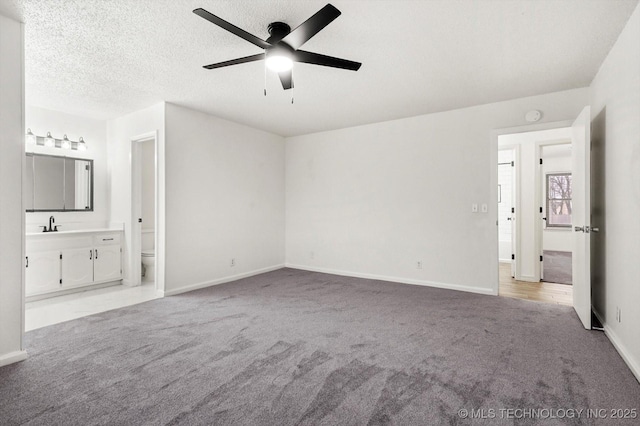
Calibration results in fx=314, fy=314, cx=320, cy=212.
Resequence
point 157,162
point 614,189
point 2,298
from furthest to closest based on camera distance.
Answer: point 157,162
point 614,189
point 2,298

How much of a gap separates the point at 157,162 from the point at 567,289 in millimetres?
5880

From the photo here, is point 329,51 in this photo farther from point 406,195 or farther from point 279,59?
point 406,195

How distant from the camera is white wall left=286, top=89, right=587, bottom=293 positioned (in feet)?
13.6

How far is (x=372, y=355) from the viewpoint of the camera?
242 centimetres

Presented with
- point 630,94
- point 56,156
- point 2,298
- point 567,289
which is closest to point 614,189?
point 630,94

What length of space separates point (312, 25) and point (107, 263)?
4.45 metres

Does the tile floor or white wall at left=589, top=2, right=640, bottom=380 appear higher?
white wall at left=589, top=2, right=640, bottom=380

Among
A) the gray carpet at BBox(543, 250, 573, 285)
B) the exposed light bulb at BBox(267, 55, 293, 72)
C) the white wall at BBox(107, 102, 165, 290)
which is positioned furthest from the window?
the white wall at BBox(107, 102, 165, 290)

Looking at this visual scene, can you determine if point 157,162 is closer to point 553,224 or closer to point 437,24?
point 437,24

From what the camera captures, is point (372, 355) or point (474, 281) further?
point (474, 281)

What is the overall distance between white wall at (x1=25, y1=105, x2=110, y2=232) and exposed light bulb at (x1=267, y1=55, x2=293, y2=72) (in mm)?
3969

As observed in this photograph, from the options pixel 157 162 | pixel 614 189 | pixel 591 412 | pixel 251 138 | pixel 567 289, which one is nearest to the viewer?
pixel 591 412

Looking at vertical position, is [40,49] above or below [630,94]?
above

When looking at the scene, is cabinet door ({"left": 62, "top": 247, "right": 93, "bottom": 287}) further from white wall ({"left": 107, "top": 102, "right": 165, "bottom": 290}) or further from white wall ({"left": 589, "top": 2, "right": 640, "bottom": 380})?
white wall ({"left": 589, "top": 2, "right": 640, "bottom": 380})
